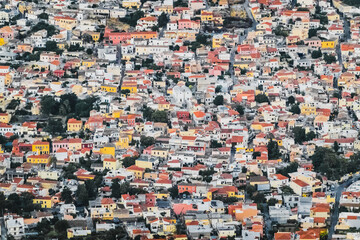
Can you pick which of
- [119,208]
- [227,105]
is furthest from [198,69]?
[119,208]

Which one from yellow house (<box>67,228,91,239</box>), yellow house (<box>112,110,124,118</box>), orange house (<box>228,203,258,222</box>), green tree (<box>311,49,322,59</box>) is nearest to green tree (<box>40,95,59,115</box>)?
yellow house (<box>112,110,124,118</box>)

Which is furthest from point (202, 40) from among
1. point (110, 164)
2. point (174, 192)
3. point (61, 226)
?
point (61, 226)

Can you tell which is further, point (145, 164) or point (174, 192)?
point (145, 164)

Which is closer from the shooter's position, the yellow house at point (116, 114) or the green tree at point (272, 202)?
the green tree at point (272, 202)

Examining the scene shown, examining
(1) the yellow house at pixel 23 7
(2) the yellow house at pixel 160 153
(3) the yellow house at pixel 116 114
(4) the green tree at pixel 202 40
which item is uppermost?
(2) the yellow house at pixel 160 153

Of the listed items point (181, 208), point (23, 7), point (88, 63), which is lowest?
point (23, 7)

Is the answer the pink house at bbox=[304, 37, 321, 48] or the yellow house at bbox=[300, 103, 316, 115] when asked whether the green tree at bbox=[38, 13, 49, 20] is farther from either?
the yellow house at bbox=[300, 103, 316, 115]

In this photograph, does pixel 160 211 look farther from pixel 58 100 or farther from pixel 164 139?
pixel 58 100

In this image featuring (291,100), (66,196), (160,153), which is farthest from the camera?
(291,100)

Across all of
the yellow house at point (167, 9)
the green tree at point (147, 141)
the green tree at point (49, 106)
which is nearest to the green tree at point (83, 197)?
the green tree at point (147, 141)

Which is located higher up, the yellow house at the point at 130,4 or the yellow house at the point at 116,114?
the yellow house at the point at 116,114

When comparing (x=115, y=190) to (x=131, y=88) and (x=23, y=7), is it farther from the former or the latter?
(x=23, y=7)

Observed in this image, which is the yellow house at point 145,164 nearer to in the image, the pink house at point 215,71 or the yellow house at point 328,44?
the pink house at point 215,71

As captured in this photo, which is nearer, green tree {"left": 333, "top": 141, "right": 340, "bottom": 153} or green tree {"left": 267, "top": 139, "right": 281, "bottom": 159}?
green tree {"left": 267, "top": 139, "right": 281, "bottom": 159}
